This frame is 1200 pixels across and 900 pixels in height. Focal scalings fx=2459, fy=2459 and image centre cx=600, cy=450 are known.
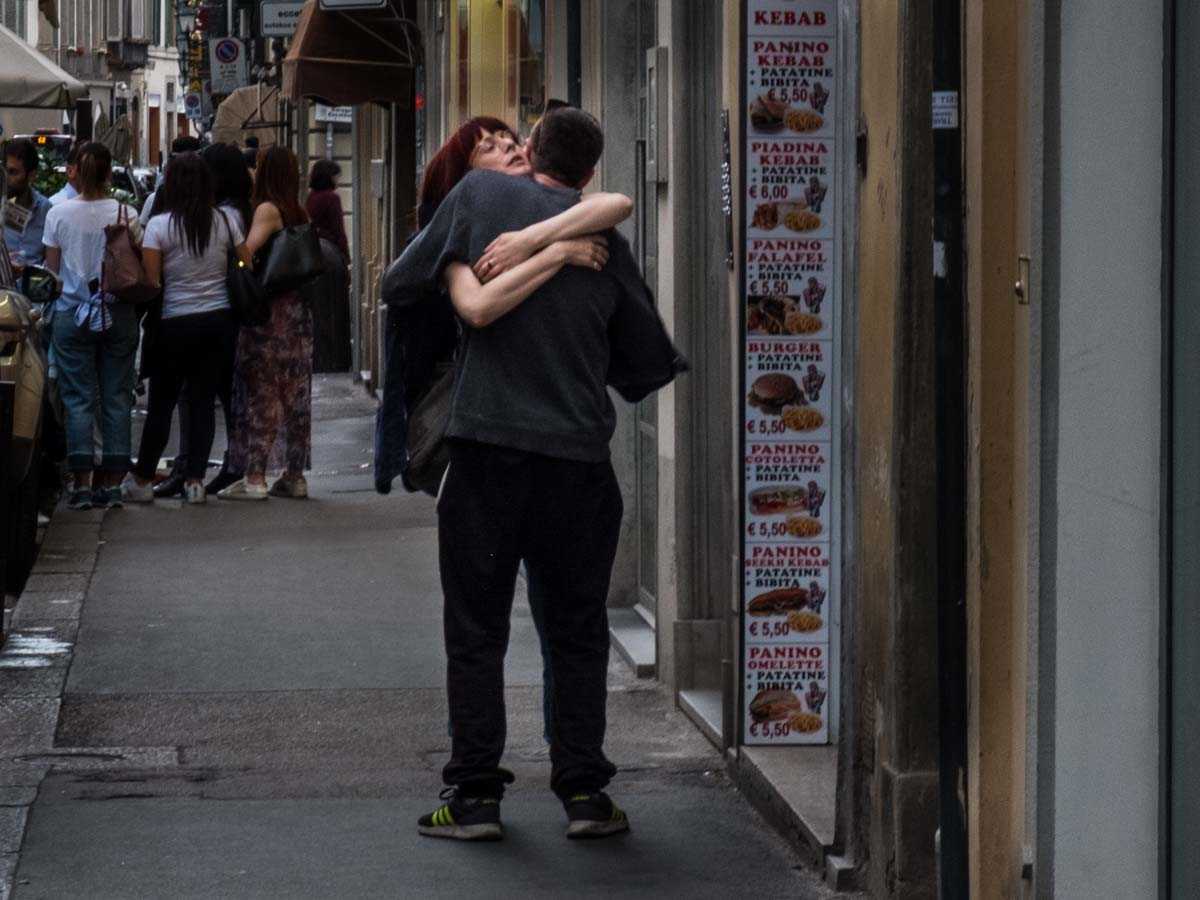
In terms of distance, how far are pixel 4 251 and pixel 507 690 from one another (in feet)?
14.2

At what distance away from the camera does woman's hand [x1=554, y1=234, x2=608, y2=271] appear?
584 centimetres

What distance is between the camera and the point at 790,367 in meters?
6.54

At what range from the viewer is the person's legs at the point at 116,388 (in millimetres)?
12797

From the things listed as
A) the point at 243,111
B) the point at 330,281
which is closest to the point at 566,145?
the point at 330,281

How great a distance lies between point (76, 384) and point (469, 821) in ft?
23.9

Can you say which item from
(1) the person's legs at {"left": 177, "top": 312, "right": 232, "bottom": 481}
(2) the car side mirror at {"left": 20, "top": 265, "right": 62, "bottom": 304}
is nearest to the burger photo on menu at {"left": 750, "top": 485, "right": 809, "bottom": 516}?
(2) the car side mirror at {"left": 20, "top": 265, "right": 62, "bottom": 304}

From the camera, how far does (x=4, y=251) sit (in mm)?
11328

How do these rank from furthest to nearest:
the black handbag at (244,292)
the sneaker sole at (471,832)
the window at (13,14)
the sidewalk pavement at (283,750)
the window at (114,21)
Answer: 1. the window at (114,21)
2. the window at (13,14)
3. the black handbag at (244,292)
4. the sneaker sole at (471,832)
5. the sidewalk pavement at (283,750)

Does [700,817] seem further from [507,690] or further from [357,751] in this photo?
[507,690]

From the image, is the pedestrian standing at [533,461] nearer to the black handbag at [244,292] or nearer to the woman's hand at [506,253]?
the woman's hand at [506,253]

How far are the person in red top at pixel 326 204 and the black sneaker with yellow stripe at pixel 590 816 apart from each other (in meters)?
15.4

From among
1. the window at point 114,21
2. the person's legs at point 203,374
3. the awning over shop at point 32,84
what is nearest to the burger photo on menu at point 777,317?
the person's legs at point 203,374

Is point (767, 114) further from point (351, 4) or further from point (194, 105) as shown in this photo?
point (194, 105)

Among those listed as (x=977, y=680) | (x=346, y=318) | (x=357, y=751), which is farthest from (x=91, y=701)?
(x=346, y=318)
